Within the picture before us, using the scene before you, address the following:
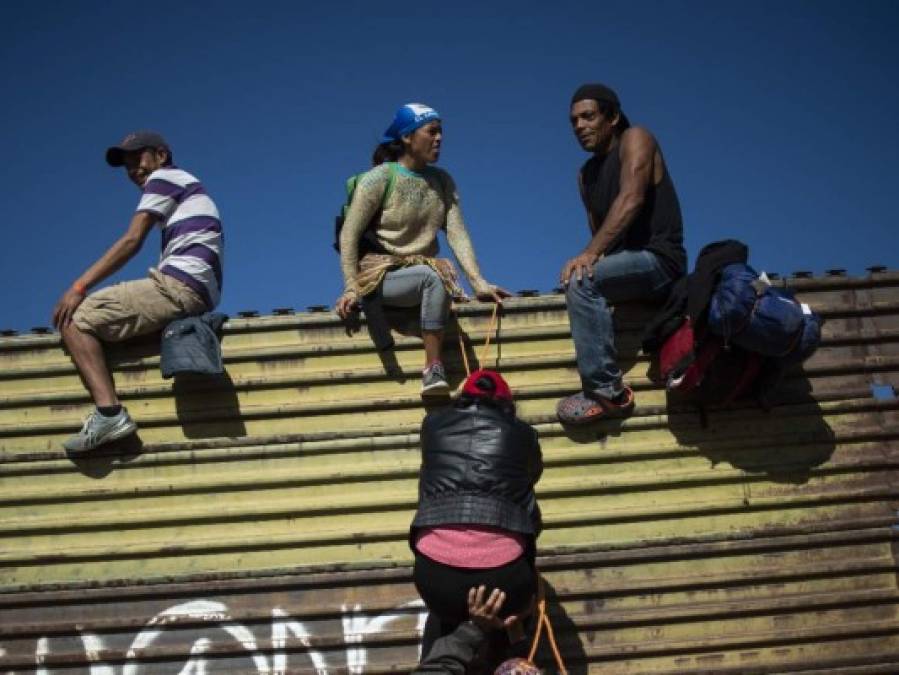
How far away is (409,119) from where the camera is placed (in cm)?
648

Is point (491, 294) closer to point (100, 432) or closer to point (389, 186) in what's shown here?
point (389, 186)

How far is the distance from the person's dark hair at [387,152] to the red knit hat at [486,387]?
2.12 metres


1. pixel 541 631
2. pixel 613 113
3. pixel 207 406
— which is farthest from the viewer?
pixel 613 113

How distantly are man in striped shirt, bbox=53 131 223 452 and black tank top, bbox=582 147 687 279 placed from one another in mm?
2398

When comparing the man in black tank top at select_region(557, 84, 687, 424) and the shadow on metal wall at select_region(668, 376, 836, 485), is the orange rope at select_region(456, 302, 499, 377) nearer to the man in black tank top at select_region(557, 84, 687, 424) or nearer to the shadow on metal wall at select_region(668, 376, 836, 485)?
the man in black tank top at select_region(557, 84, 687, 424)

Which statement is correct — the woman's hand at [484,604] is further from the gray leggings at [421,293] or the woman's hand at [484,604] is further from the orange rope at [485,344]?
the gray leggings at [421,293]

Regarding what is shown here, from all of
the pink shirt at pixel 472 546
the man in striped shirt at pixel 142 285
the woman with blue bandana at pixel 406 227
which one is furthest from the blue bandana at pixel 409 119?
the pink shirt at pixel 472 546

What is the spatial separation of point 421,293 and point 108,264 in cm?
191

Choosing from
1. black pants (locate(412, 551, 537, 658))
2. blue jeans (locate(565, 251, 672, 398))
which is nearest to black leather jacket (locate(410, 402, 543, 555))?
A: black pants (locate(412, 551, 537, 658))

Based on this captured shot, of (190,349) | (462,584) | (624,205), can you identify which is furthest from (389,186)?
(462,584)

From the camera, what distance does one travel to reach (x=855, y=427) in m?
5.95

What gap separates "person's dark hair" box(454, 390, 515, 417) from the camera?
16.4ft

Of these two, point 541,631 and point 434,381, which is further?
point 434,381

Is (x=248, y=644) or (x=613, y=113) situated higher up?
(x=613, y=113)
